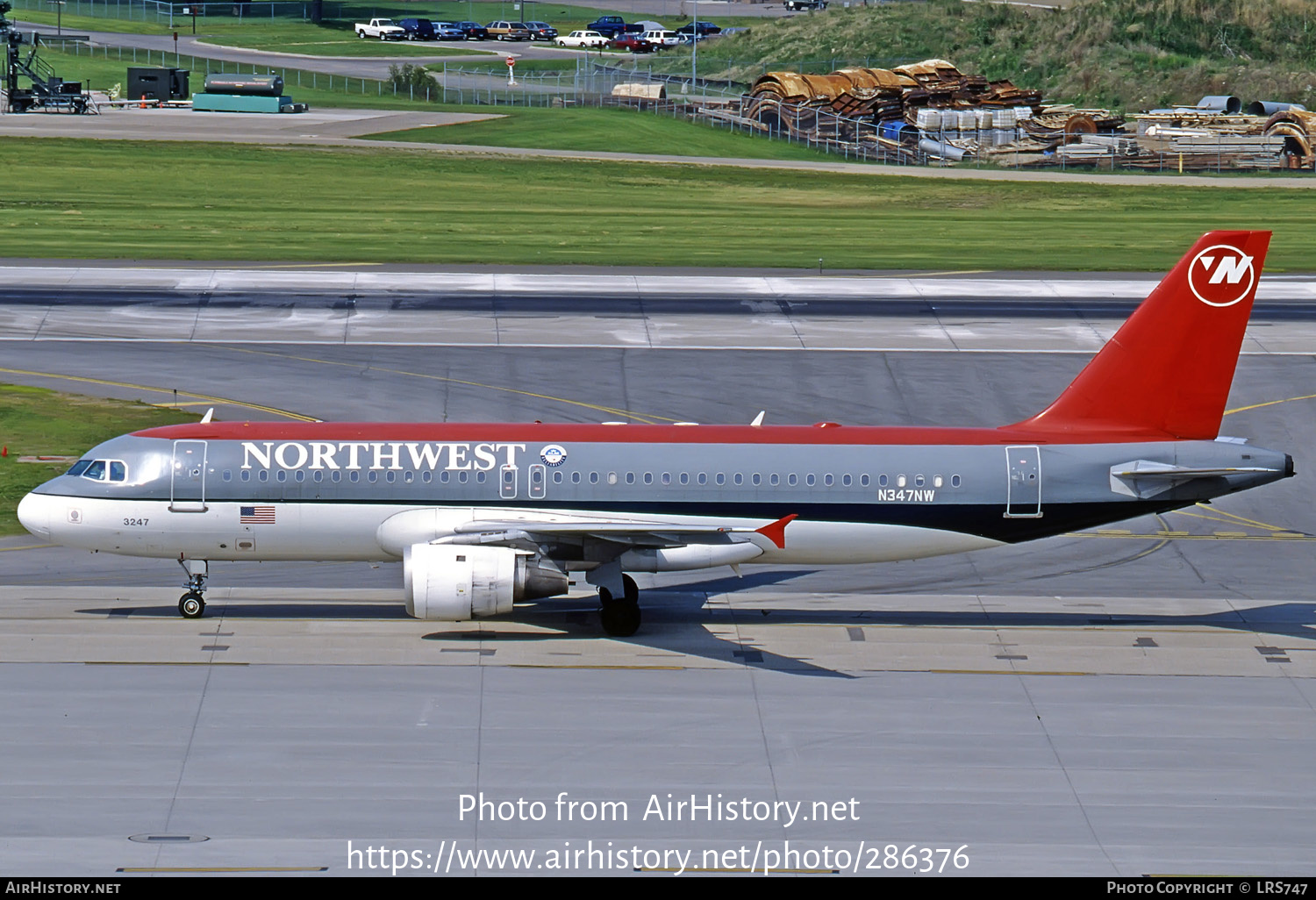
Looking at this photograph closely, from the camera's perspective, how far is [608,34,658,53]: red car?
190750 millimetres

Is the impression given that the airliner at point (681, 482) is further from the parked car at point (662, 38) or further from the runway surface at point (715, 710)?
the parked car at point (662, 38)

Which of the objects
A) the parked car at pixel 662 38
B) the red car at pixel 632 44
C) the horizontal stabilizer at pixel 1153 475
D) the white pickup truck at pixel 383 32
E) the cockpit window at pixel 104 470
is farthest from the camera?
the white pickup truck at pixel 383 32

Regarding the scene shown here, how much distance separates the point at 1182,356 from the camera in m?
38.4

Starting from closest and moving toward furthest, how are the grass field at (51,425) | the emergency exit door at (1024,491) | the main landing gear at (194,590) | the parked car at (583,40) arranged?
the emergency exit door at (1024,491) < the main landing gear at (194,590) < the grass field at (51,425) < the parked car at (583,40)

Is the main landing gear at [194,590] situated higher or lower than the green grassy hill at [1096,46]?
lower

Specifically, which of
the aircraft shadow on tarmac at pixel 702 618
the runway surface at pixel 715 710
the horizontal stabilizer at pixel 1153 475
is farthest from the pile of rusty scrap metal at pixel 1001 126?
the horizontal stabilizer at pixel 1153 475

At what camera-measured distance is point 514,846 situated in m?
26.7

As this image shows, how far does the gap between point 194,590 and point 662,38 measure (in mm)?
164180

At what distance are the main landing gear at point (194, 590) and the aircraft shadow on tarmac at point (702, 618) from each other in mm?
406

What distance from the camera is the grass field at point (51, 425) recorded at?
4938cm

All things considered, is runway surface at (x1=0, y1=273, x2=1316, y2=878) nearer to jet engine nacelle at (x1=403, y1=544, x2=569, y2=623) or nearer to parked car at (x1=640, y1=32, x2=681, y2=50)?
jet engine nacelle at (x1=403, y1=544, x2=569, y2=623)

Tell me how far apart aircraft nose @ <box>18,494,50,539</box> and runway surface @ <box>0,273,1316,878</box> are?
2152 millimetres

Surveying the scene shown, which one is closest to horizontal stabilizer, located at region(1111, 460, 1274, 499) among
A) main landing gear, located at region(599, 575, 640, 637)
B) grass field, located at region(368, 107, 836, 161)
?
main landing gear, located at region(599, 575, 640, 637)

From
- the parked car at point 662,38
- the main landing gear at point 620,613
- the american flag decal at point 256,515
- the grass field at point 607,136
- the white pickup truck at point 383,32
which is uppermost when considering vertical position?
the parked car at point 662,38
